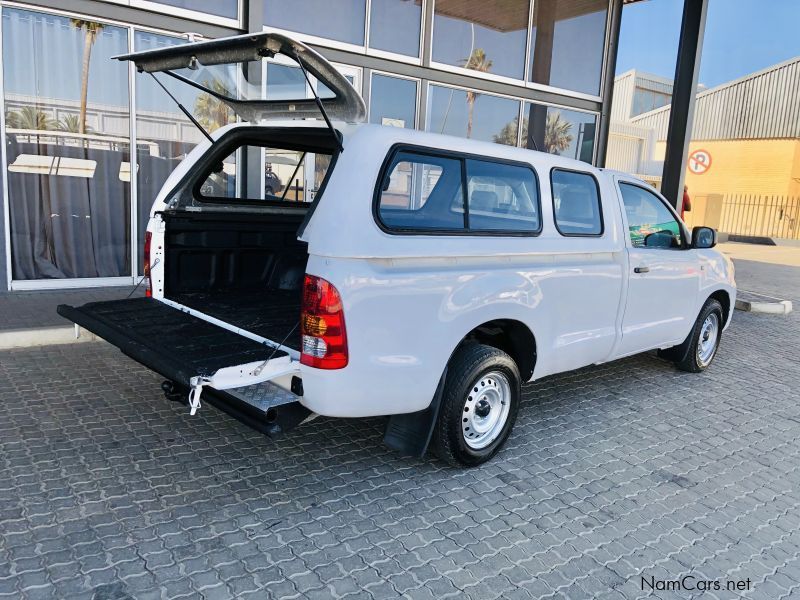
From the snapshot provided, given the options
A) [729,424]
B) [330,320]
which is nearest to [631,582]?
[330,320]

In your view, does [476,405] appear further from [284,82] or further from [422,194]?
[284,82]

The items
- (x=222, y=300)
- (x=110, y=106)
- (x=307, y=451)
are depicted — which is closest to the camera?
(x=307, y=451)

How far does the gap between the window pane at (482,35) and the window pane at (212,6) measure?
3.27 metres

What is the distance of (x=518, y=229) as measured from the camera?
3.91 meters

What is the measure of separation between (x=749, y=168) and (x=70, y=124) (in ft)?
106

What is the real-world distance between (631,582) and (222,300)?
3148 mm

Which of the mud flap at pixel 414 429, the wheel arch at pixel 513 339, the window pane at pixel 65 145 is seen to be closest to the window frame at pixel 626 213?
the wheel arch at pixel 513 339

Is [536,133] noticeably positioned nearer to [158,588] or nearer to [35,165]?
[35,165]

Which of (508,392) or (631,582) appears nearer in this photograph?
(631,582)

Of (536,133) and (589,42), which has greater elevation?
(589,42)

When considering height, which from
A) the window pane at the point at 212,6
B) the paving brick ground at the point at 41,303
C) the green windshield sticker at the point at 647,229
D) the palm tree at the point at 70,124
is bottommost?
the paving brick ground at the point at 41,303

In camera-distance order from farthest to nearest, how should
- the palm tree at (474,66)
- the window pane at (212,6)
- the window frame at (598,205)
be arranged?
the palm tree at (474,66) < the window pane at (212,6) < the window frame at (598,205)

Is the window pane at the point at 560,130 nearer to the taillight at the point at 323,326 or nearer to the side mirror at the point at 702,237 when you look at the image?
the side mirror at the point at 702,237

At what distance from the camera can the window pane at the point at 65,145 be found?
6.94 meters
